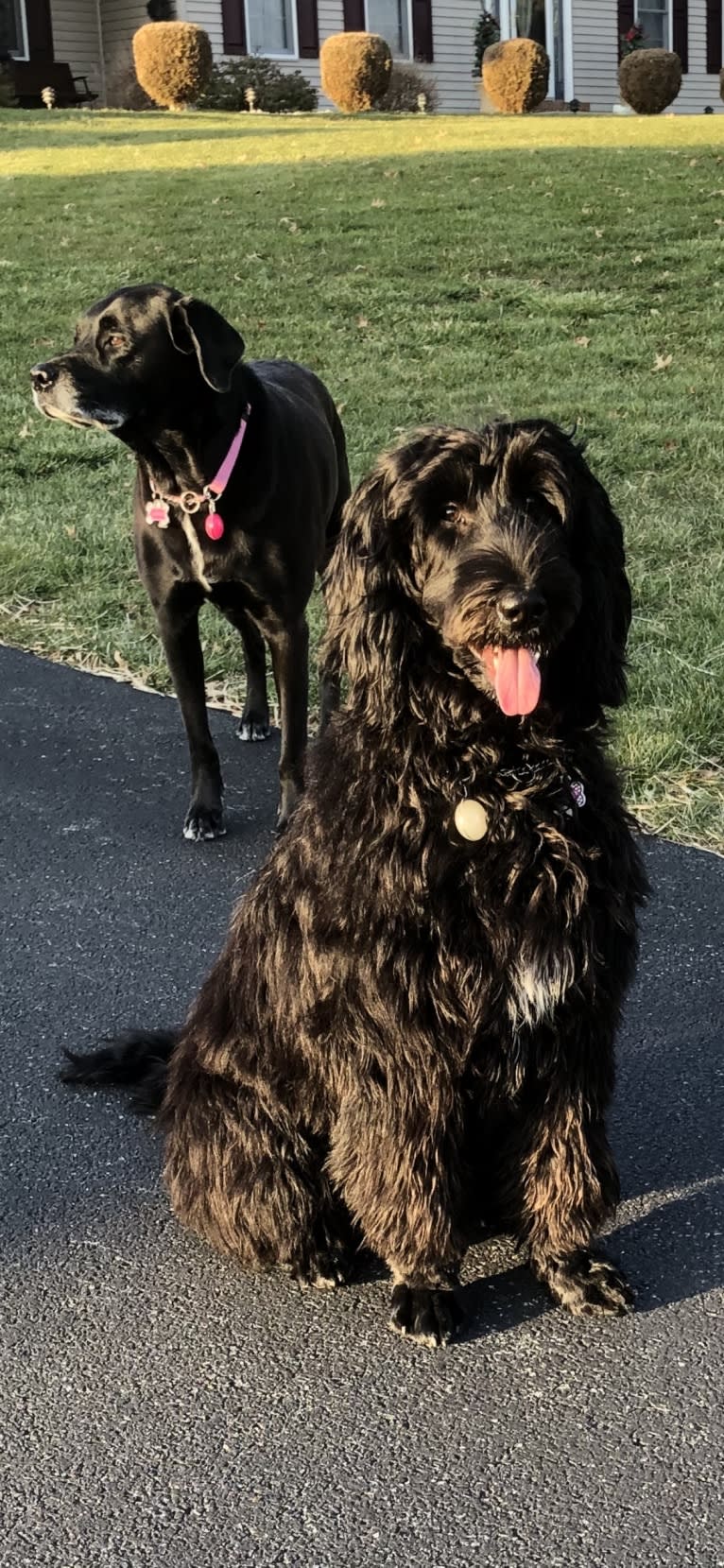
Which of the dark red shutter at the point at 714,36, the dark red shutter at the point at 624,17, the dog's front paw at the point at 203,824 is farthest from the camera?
the dark red shutter at the point at 714,36

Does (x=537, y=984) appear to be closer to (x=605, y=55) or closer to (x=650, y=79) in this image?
(x=650, y=79)

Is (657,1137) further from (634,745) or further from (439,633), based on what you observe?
A: (634,745)

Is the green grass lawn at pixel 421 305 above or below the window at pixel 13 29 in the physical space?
below

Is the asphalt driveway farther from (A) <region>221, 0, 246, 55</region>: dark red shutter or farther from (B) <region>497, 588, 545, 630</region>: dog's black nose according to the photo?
(A) <region>221, 0, 246, 55</region>: dark red shutter

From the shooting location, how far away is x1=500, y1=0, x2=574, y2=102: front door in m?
28.9

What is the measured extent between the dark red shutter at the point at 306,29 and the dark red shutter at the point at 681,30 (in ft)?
27.1

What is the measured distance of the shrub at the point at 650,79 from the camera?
26016 millimetres

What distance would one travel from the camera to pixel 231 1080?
288cm

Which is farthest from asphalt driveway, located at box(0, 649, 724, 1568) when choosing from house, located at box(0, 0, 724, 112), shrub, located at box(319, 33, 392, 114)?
house, located at box(0, 0, 724, 112)

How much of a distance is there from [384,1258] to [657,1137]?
0.82 m

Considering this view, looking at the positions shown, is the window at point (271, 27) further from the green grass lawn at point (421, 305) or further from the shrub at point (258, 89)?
the green grass lawn at point (421, 305)

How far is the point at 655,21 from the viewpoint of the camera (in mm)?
30812

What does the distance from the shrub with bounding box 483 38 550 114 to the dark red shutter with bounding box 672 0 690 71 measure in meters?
5.64

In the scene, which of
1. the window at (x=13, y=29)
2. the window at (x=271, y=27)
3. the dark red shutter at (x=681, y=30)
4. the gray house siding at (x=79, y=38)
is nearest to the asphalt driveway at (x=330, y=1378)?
the window at (x=271, y=27)
